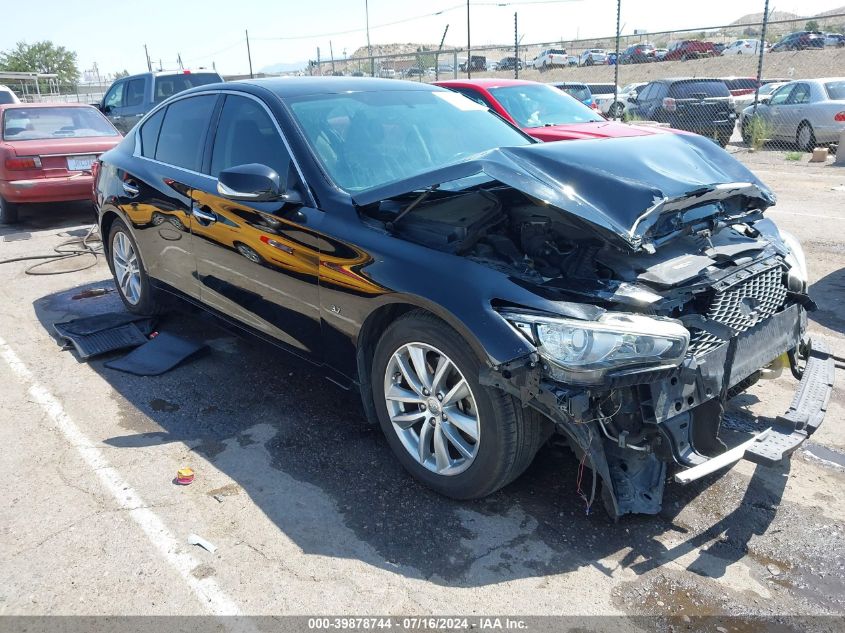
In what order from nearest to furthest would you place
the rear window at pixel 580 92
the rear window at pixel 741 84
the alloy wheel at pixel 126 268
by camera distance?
the alloy wheel at pixel 126 268, the rear window at pixel 580 92, the rear window at pixel 741 84

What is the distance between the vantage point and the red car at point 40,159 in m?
9.16

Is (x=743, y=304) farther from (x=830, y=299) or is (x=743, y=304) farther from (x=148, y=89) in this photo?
(x=148, y=89)

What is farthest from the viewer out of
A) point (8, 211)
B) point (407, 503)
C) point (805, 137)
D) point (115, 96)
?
point (115, 96)

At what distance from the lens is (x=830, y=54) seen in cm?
3506

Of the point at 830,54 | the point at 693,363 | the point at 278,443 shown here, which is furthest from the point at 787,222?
the point at 830,54

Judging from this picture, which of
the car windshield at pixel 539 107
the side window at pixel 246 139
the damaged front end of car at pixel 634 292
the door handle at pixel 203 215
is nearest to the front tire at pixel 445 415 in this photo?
the damaged front end of car at pixel 634 292

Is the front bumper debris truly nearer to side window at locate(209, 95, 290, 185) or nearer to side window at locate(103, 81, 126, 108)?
side window at locate(209, 95, 290, 185)

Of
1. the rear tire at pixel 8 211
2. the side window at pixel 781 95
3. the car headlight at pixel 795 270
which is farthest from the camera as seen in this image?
the side window at pixel 781 95

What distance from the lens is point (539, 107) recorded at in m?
9.44

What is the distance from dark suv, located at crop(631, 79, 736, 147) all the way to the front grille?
12.8 m

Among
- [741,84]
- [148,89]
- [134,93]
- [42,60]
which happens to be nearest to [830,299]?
[148,89]

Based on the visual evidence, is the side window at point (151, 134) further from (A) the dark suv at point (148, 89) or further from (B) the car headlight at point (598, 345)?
(A) the dark suv at point (148, 89)

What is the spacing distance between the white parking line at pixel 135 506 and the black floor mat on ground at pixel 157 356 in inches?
20.6

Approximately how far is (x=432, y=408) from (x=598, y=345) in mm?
852
